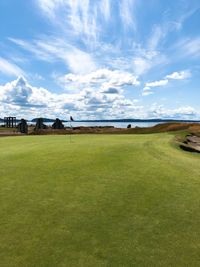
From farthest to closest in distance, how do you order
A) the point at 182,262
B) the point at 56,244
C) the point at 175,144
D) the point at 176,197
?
1. the point at 175,144
2. the point at 176,197
3. the point at 56,244
4. the point at 182,262

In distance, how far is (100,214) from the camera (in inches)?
182

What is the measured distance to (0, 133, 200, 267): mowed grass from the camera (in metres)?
3.45

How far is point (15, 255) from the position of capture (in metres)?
3.46

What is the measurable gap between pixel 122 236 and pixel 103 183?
8.35ft

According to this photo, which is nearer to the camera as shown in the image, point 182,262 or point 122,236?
point 182,262

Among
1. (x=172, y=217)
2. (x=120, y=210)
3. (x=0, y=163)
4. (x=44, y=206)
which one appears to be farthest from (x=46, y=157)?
(x=172, y=217)

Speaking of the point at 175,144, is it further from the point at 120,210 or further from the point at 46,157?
the point at 120,210

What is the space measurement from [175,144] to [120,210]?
30.2 feet

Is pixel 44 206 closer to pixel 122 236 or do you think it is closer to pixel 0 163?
pixel 122 236

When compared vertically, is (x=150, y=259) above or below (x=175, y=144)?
below

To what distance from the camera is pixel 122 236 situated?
12.8 feet

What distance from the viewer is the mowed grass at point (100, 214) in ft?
11.3

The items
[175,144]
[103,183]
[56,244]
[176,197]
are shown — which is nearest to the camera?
[56,244]

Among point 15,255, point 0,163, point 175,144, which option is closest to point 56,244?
point 15,255
